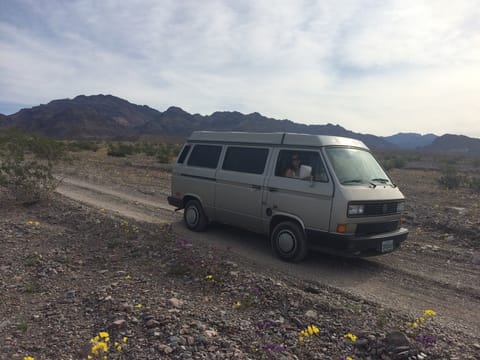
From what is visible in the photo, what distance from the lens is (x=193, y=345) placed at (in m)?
3.86

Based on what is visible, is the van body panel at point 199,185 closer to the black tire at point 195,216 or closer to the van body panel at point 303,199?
the black tire at point 195,216

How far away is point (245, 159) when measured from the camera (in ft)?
25.0

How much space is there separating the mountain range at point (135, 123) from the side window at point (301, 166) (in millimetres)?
113902

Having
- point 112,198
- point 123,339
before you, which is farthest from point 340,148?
point 112,198

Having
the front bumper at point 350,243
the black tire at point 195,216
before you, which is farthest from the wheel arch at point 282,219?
the black tire at point 195,216

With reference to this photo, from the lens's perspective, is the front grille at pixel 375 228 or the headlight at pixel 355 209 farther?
the front grille at pixel 375 228

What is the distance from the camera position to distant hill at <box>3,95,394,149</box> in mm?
127750

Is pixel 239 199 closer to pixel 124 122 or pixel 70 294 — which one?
pixel 70 294

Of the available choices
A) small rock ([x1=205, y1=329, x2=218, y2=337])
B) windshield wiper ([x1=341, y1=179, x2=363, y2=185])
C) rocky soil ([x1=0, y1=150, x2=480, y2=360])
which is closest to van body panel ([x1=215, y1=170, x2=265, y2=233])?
rocky soil ([x1=0, y1=150, x2=480, y2=360])

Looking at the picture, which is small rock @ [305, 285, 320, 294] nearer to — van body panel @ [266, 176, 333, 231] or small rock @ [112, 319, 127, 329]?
van body panel @ [266, 176, 333, 231]

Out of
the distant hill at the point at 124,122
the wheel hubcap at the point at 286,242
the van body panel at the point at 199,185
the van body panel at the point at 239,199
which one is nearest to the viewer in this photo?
the wheel hubcap at the point at 286,242

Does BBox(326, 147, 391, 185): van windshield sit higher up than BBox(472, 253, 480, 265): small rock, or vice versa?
BBox(326, 147, 391, 185): van windshield

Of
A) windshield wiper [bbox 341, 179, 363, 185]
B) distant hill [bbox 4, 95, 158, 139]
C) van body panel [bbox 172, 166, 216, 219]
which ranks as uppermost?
distant hill [bbox 4, 95, 158, 139]

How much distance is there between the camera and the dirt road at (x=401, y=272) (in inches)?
205
